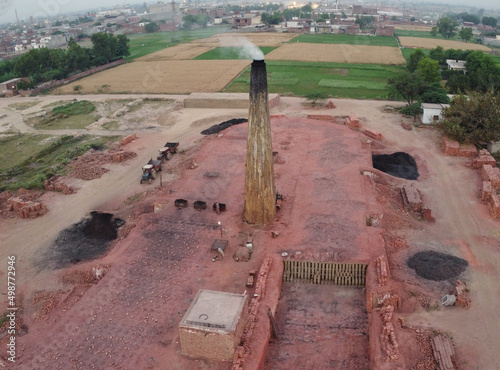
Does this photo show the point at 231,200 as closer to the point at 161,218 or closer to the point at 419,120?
the point at 161,218

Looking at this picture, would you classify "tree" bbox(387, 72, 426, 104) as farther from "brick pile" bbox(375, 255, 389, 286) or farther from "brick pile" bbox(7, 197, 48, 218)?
"brick pile" bbox(7, 197, 48, 218)

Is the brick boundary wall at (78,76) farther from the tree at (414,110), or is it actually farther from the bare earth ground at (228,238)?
the tree at (414,110)

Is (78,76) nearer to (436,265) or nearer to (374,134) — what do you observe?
(374,134)

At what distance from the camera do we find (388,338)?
44.1 feet

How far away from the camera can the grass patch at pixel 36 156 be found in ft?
92.9

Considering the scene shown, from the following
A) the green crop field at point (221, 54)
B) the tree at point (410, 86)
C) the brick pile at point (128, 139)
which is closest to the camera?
the brick pile at point (128, 139)

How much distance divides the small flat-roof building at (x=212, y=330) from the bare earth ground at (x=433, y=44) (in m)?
85.4

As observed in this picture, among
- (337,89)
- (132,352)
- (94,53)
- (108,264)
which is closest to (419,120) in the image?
(337,89)

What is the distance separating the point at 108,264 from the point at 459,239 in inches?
630

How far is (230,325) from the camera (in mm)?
12641

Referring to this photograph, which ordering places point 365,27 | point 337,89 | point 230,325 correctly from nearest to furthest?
point 230,325
point 337,89
point 365,27

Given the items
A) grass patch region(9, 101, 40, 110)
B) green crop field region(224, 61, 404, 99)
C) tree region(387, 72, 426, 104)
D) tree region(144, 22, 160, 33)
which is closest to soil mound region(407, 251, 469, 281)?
tree region(387, 72, 426, 104)

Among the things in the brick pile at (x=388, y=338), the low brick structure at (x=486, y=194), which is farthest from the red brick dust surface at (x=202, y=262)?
the low brick structure at (x=486, y=194)

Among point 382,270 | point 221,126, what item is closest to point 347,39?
point 221,126
